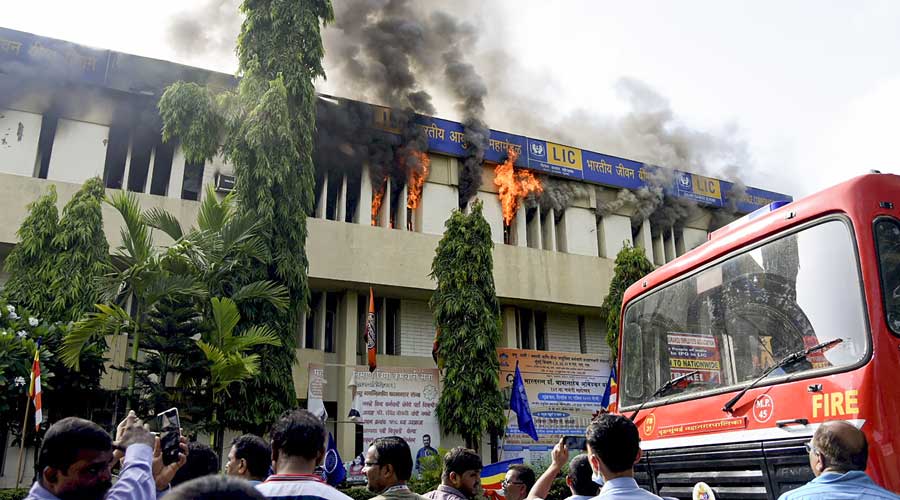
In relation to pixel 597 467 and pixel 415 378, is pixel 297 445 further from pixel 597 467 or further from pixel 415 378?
pixel 415 378

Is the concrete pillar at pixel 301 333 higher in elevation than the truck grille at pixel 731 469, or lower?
higher

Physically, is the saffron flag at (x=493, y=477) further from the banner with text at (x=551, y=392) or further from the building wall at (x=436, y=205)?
the building wall at (x=436, y=205)

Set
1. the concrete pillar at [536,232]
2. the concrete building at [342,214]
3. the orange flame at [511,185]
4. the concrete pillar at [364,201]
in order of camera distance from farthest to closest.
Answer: the concrete pillar at [536,232] < the orange flame at [511,185] < the concrete pillar at [364,201] < the concrete building at [342,214]

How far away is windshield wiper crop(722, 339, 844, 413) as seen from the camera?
4014 mm

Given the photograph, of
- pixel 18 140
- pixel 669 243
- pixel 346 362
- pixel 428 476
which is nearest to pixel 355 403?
pixel 346 362

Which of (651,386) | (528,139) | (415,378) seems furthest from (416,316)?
(651,386)

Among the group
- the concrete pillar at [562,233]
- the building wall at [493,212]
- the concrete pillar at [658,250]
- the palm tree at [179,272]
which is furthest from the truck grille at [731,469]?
the concrete pillar at [658,250]

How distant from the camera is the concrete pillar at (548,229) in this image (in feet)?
72.4

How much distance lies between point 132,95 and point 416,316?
9437 millimetres

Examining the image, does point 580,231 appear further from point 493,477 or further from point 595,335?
point 493,477

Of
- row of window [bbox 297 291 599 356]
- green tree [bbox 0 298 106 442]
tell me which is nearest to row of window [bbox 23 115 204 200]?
row of window [bbox 297 291 599 356]

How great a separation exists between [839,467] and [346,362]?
53.7 ft

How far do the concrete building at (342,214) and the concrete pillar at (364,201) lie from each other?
4 cm

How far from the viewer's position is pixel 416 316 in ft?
66.4
